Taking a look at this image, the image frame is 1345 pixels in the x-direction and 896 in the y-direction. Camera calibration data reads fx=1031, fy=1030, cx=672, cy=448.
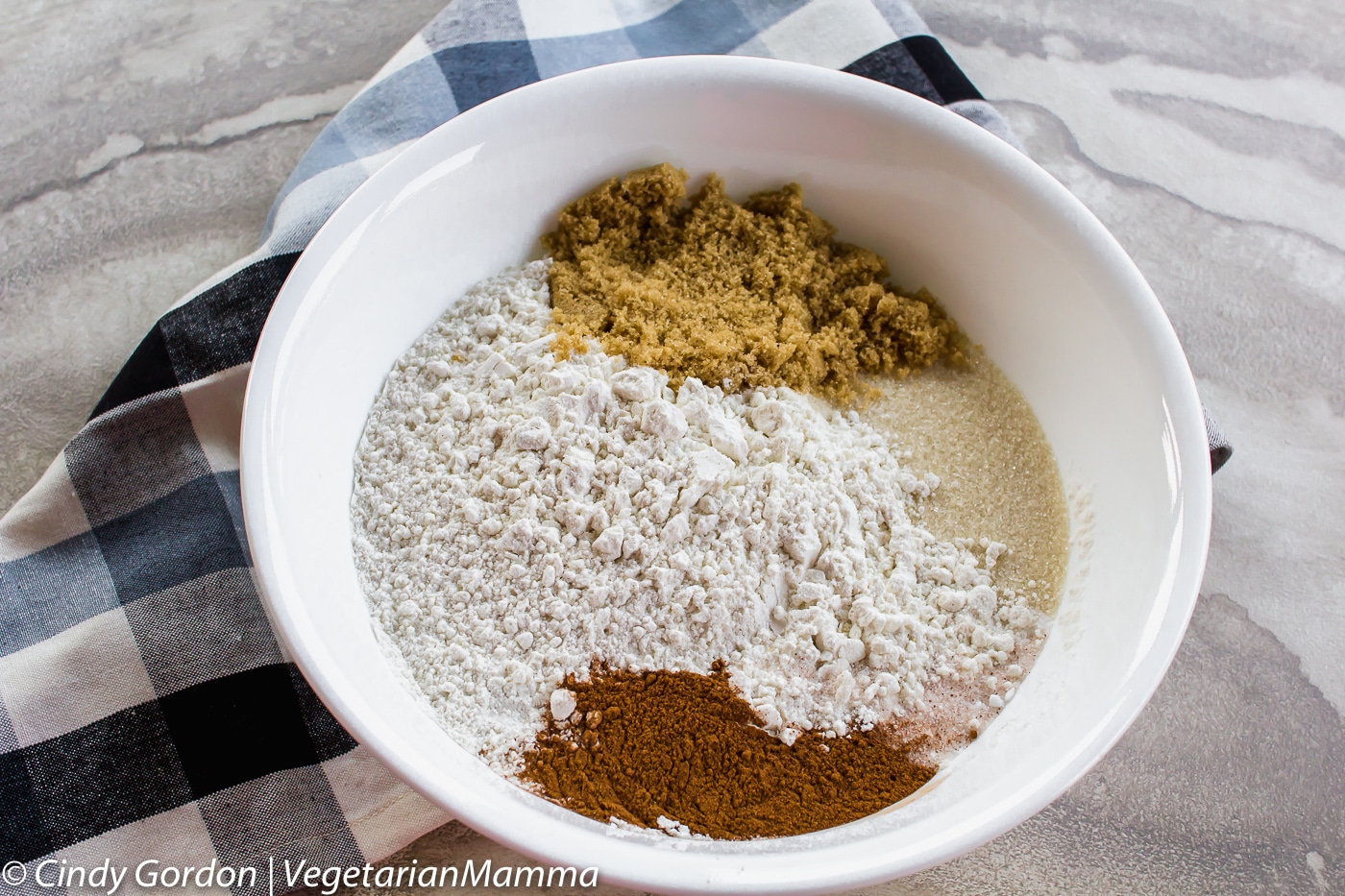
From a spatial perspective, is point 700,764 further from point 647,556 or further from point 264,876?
point 264,876

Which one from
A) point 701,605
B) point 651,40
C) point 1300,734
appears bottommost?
point 1300,734

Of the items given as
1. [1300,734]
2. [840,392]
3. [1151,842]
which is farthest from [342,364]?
[1300,734]

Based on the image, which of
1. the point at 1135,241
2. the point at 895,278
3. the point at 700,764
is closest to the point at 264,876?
the point at 700,764

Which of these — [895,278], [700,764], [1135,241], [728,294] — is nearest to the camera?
[700,764]

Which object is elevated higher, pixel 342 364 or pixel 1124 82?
pixel 342 364

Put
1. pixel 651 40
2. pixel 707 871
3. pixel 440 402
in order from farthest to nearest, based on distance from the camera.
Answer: pixel 651 40 < pixel 440 402 < pixel 707 871

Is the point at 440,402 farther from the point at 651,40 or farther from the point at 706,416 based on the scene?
Result: the point at 651,40

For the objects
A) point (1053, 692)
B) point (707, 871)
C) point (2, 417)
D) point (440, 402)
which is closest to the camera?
point (707, 871)

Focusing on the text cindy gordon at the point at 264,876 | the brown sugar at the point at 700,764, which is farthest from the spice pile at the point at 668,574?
the text cindy gordon at the point at 264,876
